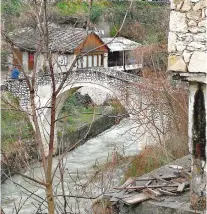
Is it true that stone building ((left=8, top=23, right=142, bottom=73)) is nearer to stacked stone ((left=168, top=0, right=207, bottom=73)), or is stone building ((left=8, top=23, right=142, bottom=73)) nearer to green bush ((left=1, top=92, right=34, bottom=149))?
green bush ((left=1, top=92, right=34, bottom=149))

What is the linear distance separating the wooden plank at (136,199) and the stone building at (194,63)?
873mm

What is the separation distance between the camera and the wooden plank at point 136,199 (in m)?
6.32

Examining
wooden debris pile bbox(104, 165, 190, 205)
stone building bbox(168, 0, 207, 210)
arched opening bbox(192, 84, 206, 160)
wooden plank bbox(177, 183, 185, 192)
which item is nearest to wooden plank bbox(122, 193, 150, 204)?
wooden debris pile bbox(104, 165, 190, 205)

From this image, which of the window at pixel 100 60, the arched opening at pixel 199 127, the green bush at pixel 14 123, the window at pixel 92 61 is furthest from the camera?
the window at pixel 100 60

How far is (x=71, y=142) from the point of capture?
61.0 feet

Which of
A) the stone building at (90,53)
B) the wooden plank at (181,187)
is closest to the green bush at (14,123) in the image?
the stone building at (90,53)

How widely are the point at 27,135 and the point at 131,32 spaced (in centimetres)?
1183

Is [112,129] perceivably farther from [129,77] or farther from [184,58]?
[184,58]

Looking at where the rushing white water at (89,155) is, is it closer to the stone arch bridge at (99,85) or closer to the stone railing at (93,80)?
the stone arch bridge at (99,85)

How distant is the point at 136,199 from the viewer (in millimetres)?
6359

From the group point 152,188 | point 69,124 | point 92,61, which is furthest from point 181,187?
point 92,61

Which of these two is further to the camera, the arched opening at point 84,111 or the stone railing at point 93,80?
A: the arched opening at point 84,111

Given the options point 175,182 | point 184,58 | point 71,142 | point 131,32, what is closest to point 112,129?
point 71,142

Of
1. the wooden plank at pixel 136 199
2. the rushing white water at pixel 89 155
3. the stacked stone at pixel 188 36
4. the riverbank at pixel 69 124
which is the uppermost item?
the stacked stone at pixel 188 36
